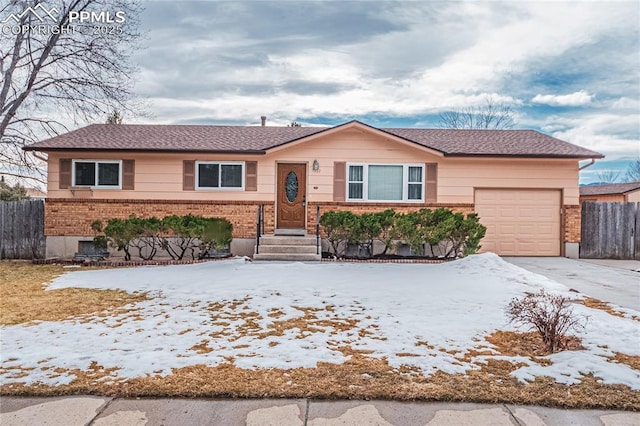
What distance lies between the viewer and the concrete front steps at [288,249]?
1120 centimetres

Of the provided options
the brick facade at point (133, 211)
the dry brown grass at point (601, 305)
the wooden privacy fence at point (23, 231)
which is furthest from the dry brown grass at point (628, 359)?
the wooden privacy fence at point (23, 231)

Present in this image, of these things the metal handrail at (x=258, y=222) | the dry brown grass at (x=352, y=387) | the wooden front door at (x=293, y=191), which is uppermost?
the wooden front door at (x=293, y=191)

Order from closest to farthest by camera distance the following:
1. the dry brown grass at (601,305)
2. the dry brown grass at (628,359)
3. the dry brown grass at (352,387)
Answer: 1. the dry brown grass at (352,387)
2. the dry brown grass at (628,359)
3. the dry brown grass at (601,305)

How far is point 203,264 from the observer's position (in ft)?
33.9

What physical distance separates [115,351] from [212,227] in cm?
711

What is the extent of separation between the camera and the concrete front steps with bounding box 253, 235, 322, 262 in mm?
11195

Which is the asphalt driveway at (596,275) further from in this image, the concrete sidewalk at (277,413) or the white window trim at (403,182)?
the concrete sidewalk at (277,413)

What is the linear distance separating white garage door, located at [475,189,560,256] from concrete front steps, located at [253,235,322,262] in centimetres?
558

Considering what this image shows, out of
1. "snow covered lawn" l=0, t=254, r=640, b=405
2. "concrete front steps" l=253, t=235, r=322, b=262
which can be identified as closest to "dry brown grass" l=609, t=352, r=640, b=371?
"snow covered lawn" l=0, t=254, r=640, b=405

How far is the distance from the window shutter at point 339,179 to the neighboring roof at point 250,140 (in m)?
1.18

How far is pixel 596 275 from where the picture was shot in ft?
31.7

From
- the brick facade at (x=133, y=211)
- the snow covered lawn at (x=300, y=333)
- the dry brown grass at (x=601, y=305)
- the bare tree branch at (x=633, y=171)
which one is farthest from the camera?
the bare tree branch at (x=633, y=171)

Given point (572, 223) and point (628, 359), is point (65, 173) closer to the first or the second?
point (628, 359)

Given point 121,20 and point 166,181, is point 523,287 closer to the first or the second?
point 166,181
